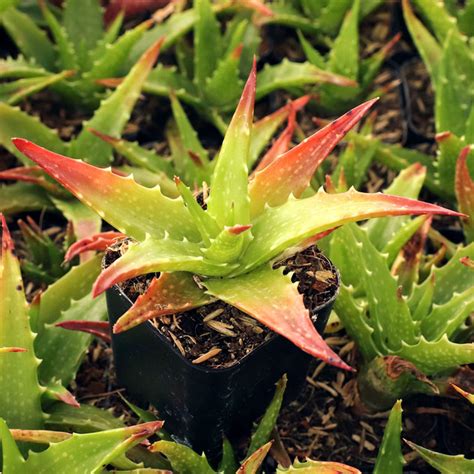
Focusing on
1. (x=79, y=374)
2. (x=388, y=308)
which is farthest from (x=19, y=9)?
(x=388, y=308)

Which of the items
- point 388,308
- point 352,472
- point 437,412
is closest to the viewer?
point 352,472

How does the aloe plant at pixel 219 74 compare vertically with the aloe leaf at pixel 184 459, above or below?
above

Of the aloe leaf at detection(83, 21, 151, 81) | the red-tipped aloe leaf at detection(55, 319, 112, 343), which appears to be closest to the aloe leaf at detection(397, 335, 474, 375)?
the red-tipped aloe leaf at detection(55, 319, 112, 343)

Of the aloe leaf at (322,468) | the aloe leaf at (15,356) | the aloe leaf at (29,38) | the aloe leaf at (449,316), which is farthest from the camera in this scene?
the aloe leaf at (29,38)

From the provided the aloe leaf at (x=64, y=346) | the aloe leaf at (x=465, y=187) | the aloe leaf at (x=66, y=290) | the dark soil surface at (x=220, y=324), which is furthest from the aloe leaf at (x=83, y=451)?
the aloe leaf at (x=465, y=187)

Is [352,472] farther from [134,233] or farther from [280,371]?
[134,233]

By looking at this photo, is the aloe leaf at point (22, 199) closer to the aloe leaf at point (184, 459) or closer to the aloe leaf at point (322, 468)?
the aloe leaf at point (184, 459)
